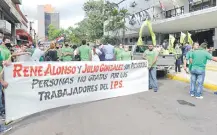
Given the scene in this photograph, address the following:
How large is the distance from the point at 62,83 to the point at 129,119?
1.95 m

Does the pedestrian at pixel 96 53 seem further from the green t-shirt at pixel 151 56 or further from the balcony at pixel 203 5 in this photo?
the balcony at pixel 203 5

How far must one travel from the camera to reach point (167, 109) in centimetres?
702

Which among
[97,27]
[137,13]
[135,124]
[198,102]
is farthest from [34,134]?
[97,27]

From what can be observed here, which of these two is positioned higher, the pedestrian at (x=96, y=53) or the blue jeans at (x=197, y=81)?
the pedestrian at (x=96, y=53)

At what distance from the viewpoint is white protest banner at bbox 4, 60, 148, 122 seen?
19.2 ft

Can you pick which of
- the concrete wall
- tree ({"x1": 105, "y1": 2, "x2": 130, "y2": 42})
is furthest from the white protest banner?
the concrete wall

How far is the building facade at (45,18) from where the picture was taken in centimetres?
15475

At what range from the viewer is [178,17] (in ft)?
80.3

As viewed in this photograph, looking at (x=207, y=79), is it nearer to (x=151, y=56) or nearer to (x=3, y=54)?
(x=151, y=56)

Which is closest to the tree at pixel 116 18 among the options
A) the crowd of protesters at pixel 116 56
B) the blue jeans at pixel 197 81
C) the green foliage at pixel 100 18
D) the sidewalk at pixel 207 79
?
the green foliage at pixel 100 18

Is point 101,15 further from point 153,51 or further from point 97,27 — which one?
point 153,51

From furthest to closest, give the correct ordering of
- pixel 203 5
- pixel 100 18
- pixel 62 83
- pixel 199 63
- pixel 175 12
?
pixel 100 18 < pixel 175 12 < pixel 203 5 < pixel 199 63 < pixel 62 83

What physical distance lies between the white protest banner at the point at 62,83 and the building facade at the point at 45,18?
467 feet

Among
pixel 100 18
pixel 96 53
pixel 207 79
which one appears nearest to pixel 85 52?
pixel 96 53
